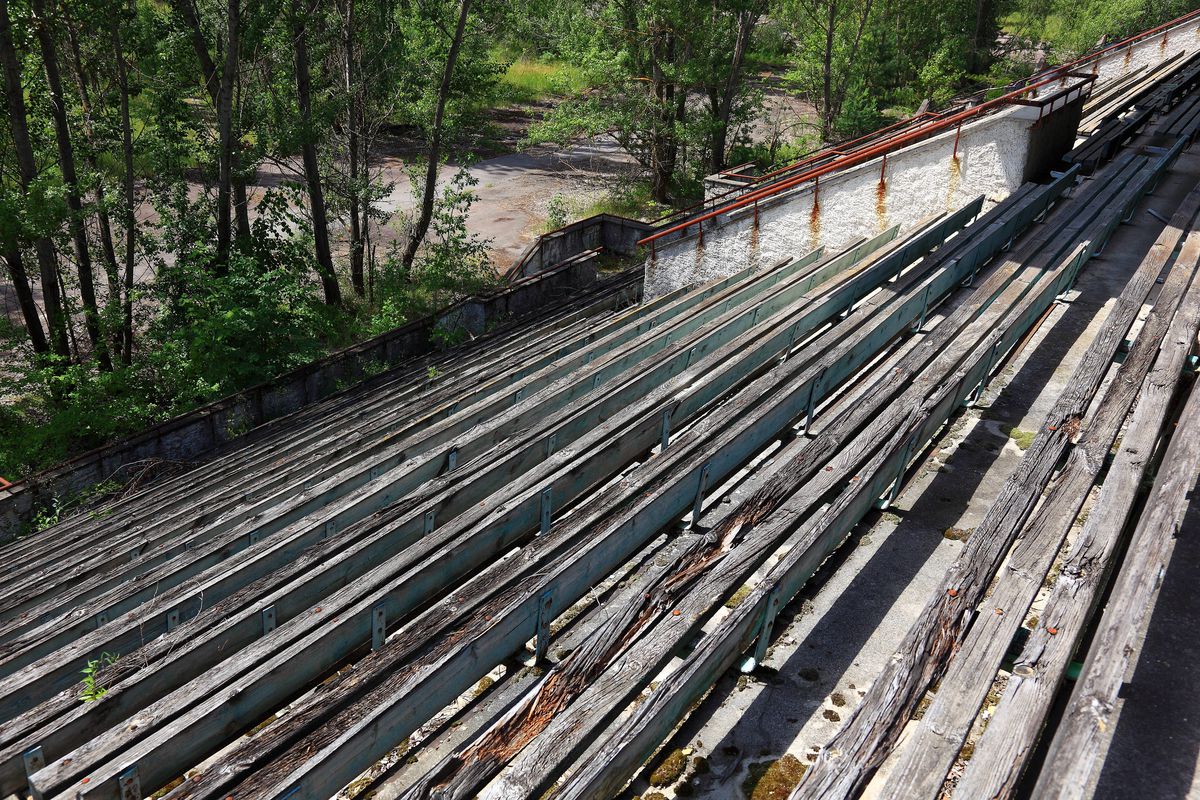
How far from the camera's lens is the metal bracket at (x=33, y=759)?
3588 millimetres

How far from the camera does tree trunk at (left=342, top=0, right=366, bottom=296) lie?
18312mm

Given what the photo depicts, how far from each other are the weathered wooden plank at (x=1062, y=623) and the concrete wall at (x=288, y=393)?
1101cm

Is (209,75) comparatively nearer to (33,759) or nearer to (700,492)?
(700,492)

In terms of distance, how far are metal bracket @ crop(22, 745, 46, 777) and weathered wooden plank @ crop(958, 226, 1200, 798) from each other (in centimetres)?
365

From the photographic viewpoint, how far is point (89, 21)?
1448 cm

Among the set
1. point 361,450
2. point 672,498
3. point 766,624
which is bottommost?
point 361,450

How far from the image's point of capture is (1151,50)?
2214 centimetres

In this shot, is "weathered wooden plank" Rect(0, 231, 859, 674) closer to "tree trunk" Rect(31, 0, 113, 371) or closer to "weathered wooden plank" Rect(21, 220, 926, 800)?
"weathered wooden plank" Rect(21, 220, 926, 800)

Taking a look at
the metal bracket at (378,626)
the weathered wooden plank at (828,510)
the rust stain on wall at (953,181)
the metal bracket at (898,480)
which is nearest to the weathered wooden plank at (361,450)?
the rust stain on wall at (953,181)

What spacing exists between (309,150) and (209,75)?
7.37 feet

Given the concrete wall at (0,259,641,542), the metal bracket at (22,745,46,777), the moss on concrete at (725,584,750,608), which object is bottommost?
the concrete wall at (0,259,641,542)

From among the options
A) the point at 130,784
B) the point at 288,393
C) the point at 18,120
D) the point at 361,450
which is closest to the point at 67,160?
the point at 18,120

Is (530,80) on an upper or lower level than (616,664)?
upper

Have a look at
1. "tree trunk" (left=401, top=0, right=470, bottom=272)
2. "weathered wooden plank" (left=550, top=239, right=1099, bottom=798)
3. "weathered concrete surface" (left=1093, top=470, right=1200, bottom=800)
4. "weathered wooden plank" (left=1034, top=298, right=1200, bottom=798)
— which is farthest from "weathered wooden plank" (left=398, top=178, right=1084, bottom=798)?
"tree trunk" (left=401, top=0, right=470, bottom=272)
